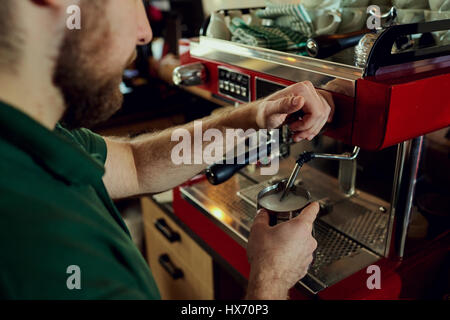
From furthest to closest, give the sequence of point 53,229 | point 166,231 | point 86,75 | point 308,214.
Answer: point 166,231
point 308,214
point 86,75
point 53,229

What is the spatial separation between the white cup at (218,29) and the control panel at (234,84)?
12 centimetres

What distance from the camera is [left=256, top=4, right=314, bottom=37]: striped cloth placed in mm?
1079

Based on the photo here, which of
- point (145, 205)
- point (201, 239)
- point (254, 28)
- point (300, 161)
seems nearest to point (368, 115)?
point (300, 161)

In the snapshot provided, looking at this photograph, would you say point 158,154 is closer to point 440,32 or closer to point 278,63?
point 278,63

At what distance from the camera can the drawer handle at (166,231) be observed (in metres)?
1.49

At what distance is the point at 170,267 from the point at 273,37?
957 millimetres

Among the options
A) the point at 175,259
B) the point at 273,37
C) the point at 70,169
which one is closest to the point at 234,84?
the point at 273,37

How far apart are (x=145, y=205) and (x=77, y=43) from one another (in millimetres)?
1141

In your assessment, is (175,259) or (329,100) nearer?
(329,100)

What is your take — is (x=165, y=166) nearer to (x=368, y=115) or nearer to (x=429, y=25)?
(x=368, y=115)

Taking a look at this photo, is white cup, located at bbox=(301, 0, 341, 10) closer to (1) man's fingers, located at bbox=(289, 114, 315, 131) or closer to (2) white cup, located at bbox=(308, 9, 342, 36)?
(2) white cup, located at bbox=(308, 9, 342, 36)

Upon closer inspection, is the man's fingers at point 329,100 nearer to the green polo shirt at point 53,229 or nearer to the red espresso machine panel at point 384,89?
the red espresso machine panel at point 384,89

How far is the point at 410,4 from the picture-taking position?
930 millimetres

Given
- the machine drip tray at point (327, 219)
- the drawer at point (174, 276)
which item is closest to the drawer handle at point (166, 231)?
the drawer at point (174, 276)
